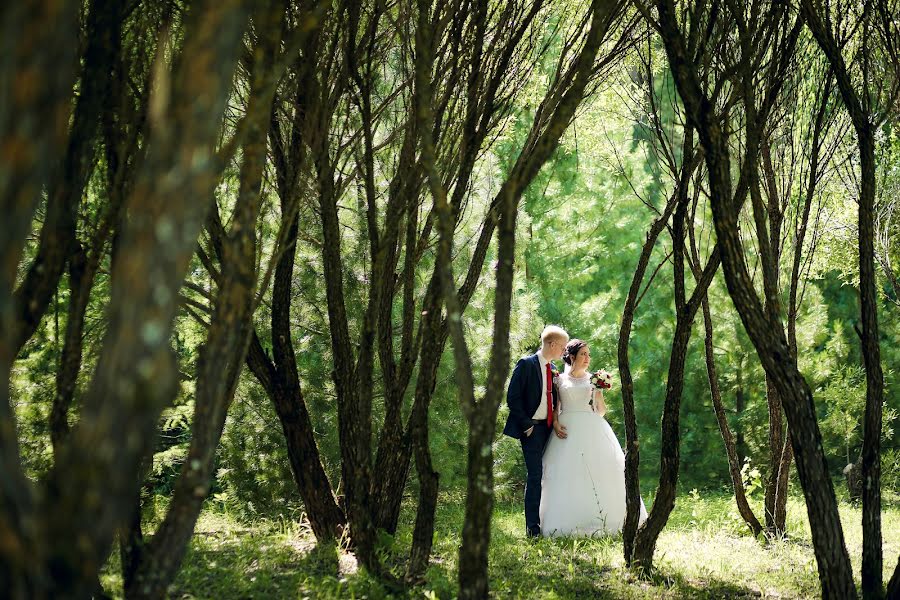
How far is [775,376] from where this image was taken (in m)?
3.99

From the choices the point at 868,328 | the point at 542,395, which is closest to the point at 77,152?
the point at 868,328

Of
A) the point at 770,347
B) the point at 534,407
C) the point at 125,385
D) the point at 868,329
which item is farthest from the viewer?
the point at 534,407

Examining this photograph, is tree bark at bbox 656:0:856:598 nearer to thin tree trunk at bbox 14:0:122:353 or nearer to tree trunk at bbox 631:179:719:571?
tree trunk at bbox 631:179:719:571

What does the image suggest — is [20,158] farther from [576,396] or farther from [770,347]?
[576,396]

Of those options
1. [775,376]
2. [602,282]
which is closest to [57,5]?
[775,376]

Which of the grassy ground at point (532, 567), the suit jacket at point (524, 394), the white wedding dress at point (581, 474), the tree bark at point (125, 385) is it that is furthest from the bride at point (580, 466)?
the tree bark at point (125, 385)

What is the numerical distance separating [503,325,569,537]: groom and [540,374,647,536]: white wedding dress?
102mm

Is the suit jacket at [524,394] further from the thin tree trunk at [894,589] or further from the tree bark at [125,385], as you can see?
the tree bark at [125,385]

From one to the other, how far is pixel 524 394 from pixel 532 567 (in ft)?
8.41

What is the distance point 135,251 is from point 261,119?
101cm

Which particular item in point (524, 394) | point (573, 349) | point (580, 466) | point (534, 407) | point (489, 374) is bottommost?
point (580, 466)

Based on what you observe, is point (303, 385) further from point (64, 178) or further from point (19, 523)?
point (19, 523)

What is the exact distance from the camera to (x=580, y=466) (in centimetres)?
827

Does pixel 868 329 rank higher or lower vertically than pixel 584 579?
higher
